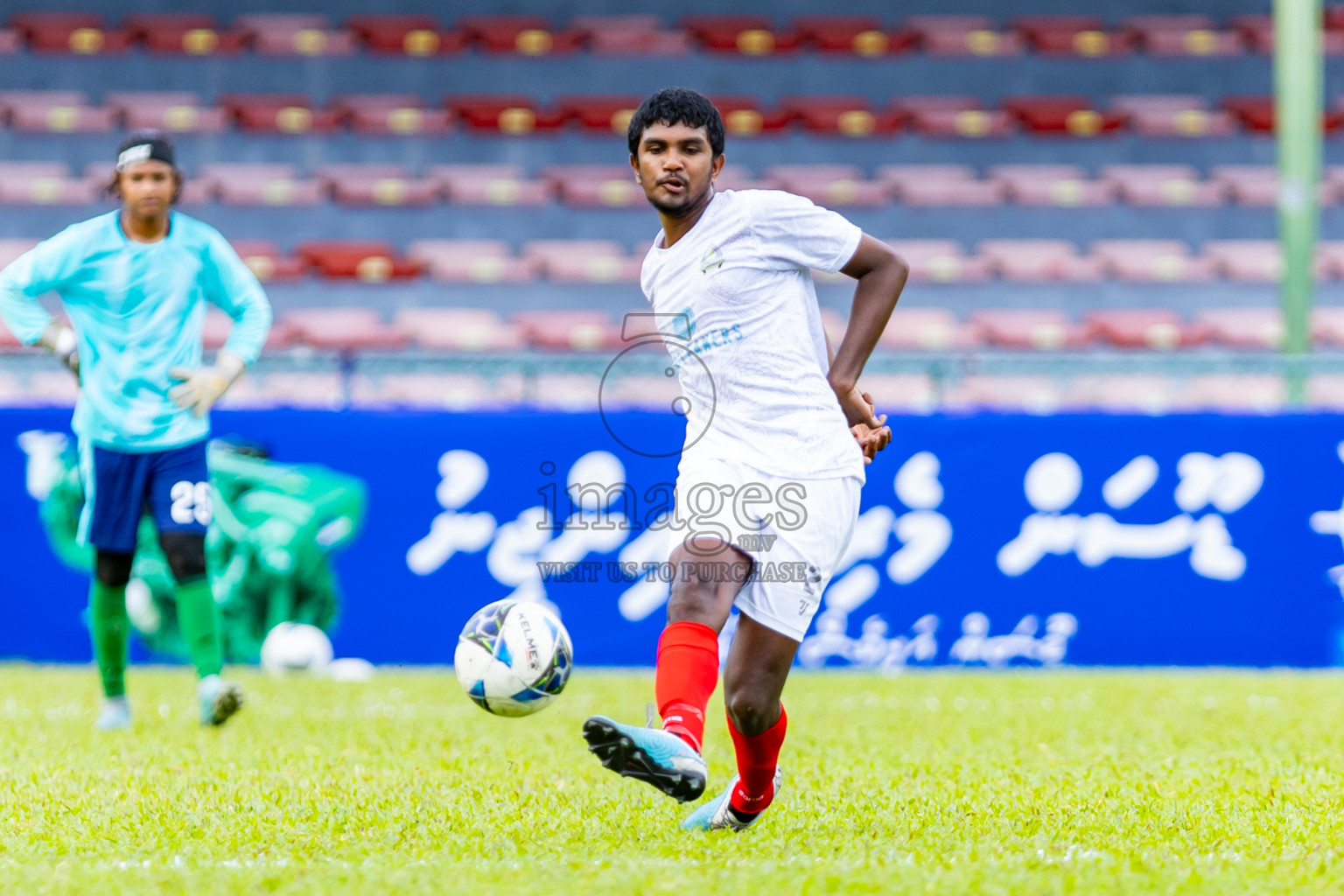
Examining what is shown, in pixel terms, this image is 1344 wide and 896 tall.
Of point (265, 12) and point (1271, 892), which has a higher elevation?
point (265, 12)

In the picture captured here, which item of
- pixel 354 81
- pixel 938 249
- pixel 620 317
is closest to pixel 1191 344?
pixel 938 249

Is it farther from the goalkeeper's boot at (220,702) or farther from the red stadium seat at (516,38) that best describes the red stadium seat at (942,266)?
the goalkeeper's boot at (220,702)

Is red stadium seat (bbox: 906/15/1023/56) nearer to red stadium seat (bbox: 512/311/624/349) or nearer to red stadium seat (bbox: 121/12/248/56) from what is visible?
red stadium seat (bbox: 512/311/624/349)

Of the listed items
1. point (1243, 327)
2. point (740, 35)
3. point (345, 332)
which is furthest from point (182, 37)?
point (1243, 327)

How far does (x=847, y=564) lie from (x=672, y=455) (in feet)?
3.43

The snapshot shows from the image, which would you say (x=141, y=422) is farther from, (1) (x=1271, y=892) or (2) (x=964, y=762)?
(1) (x=1271, y=892)

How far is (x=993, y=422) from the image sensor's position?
26.0 feet

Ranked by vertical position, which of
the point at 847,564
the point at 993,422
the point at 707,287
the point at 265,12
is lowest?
the point at 847,564

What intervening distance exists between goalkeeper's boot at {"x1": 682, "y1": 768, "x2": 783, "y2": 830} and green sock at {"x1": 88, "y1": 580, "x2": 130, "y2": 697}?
284 cm

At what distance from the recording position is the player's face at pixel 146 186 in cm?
545

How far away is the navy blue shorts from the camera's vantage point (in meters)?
5.47

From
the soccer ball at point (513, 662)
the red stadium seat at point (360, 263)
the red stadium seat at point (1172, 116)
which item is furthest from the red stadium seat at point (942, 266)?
the soccer ball at point (513, 662)

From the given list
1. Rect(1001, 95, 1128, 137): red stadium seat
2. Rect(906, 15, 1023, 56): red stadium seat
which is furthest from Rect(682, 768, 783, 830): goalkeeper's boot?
Rect(906, 15, 1023, 56): red stadium seat

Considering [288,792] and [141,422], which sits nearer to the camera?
[288,792]
